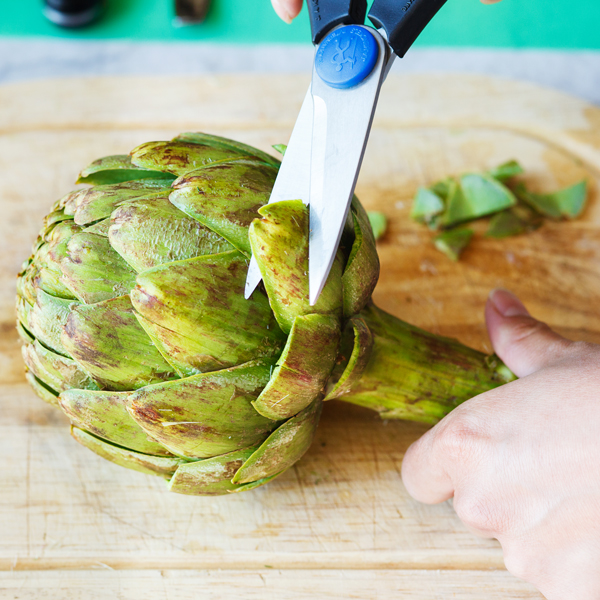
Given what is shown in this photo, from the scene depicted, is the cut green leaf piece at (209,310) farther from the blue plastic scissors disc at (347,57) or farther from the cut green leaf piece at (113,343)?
the blue plastic scissors disc at (347,57)

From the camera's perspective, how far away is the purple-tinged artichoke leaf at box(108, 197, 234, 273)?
0.62 meters

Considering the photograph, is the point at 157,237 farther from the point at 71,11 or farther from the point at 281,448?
the point at 71,11

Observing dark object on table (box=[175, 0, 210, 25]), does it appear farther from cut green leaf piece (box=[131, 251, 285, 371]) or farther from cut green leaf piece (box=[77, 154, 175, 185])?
cut green leaf piece (box=[131, 251, 285, 371])

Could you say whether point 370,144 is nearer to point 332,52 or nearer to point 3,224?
point 332,52

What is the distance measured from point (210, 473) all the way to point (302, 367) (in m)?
0.18

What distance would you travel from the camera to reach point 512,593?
0.75 meters

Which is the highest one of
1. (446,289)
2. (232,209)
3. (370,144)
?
(232,209)

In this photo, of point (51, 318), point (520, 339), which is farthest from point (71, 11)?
point (520, 339)

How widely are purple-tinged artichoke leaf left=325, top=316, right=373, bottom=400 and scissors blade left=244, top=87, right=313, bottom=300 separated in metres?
0.13

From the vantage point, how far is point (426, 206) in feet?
3.32

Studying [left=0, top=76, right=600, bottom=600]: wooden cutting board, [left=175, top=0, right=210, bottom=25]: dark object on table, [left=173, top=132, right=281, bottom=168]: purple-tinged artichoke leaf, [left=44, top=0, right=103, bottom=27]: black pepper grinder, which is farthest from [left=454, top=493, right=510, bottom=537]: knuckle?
[left=44, top=0, right=103, bottom=27]: black pepper grinder

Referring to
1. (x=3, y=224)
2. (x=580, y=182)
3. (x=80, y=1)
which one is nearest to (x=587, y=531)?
(x=580, y=182)

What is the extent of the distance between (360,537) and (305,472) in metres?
0.11

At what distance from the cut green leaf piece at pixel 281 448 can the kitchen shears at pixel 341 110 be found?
15cm
